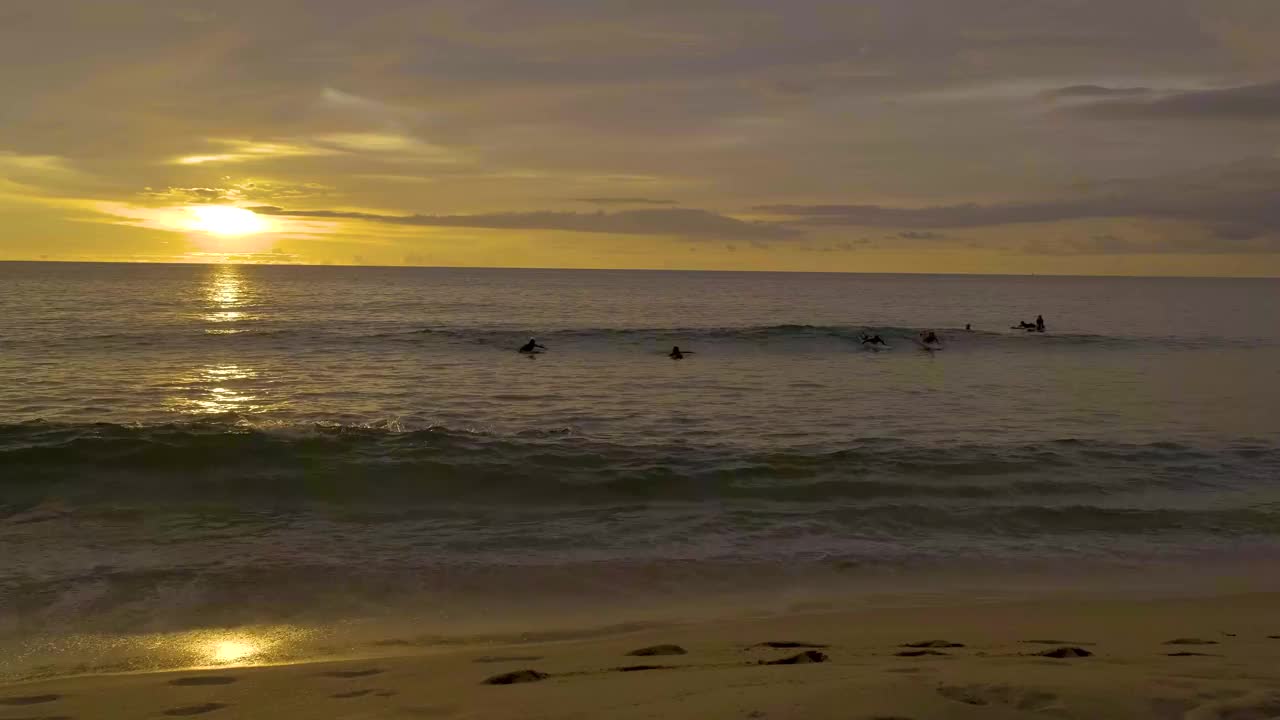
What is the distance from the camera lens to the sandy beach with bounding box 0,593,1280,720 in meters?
5.91

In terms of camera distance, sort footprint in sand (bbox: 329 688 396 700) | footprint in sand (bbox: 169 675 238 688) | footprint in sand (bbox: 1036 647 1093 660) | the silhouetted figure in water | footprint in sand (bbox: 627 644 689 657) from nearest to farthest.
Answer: footprint in sand (bbox: 329 688 396 700) < footprint in sand (bbox: 169 675 238 688) < footprint in sand (bbox: 1036 647 1093 660) < footprint in sand (bbox: 627 644 689 657) < the silhouetted figure in water

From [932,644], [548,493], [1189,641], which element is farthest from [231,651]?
[1189,641]

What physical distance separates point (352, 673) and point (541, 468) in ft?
31.5

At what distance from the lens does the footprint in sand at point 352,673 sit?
24.6 feet

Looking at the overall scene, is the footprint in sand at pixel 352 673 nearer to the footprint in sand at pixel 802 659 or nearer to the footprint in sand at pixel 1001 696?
the footprint in sand at pixel 802 659

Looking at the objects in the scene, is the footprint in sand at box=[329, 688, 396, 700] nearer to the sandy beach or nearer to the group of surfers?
the sandy beach

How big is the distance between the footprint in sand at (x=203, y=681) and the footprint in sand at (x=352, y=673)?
2.47 feet

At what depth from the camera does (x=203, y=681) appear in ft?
24.5

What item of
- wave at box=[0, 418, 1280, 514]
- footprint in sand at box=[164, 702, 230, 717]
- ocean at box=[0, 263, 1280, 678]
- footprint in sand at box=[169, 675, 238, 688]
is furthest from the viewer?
wave at box=[0, 418, 1280, 514]

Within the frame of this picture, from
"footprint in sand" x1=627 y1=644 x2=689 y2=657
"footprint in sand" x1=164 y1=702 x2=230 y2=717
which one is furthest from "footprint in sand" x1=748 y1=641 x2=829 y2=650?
"footprint in sand" x1=164 y1=702 x2=230 y2=717

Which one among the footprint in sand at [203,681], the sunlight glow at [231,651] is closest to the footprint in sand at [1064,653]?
the footprint in sand at [203,681]

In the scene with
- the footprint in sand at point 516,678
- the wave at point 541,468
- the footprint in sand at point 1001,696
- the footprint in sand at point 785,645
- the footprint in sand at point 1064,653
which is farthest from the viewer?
the wave at point 541,468

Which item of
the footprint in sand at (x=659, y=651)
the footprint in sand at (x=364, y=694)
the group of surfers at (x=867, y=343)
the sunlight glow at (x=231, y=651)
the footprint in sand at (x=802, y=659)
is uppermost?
the group of surfers at (x=867, y=343)

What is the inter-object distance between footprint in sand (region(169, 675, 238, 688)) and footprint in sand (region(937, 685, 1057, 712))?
5400mm
